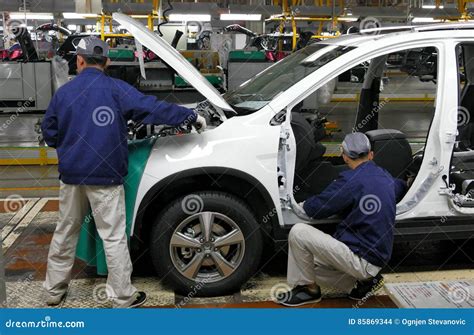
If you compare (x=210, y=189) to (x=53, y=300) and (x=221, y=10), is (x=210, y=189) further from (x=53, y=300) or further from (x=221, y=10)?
(x=221, y=10)

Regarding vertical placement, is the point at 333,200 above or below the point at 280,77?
below

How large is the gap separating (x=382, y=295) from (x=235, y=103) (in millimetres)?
1799

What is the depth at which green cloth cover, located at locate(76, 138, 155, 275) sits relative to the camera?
3.84m

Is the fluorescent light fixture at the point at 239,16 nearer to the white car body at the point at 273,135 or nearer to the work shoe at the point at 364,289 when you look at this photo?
the white car body at the point at 273,135

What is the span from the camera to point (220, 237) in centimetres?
390

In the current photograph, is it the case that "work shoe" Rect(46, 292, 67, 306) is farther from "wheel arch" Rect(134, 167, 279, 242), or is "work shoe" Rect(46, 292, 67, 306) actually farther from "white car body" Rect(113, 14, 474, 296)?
"white car body" Rect(113, 14, 474, 296)

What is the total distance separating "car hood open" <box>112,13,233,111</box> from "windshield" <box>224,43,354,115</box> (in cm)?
28

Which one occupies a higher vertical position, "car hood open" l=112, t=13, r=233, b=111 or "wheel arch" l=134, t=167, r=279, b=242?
"car hood open" l=112, t=13, r=233, b=111

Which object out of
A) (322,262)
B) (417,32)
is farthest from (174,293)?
(417,32)

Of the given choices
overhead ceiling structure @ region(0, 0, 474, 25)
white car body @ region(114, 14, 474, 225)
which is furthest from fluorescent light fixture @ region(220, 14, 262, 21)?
white car body @ region(114, 14, 474, 225)

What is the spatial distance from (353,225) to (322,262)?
0.37m

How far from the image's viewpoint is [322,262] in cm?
397
